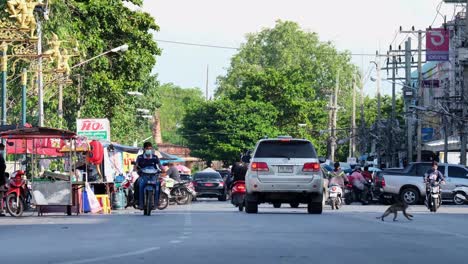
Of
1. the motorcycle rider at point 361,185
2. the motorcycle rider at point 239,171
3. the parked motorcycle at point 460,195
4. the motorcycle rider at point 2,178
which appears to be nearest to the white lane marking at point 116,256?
the motorcycle rider at point 2,178

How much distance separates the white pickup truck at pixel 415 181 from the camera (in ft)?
160

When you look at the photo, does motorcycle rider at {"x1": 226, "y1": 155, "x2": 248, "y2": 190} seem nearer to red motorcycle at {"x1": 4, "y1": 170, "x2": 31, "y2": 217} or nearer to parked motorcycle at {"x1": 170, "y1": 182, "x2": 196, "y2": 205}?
red motorcycle at {"x1": 4, "y1": 170, "x2": 31, "y2": 217}

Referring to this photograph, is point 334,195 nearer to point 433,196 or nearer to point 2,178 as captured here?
point 433,196

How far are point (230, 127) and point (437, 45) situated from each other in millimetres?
28873

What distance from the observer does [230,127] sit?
4291 inches

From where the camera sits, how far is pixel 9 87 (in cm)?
5247

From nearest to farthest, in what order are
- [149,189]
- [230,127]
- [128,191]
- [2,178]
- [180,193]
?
[2,178]
[149,189]
[128,191]
[180,193]
[230,127]

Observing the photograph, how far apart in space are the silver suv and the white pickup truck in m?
19.2

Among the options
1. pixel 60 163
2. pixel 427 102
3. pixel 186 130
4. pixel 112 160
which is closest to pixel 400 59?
pixel 427 102

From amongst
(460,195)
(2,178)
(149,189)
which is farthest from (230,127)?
(2,178)

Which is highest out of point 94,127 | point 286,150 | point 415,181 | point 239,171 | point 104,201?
point 94,127

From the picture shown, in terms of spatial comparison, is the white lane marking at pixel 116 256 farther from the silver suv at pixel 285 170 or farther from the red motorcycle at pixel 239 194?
the red motorcycle at pixel 239 194

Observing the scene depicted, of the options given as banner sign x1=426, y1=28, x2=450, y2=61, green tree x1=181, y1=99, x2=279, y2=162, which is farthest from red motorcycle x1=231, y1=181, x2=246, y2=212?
green tree x1=181, y1=99, x2=279, y2=162

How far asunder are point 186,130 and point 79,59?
198ft
